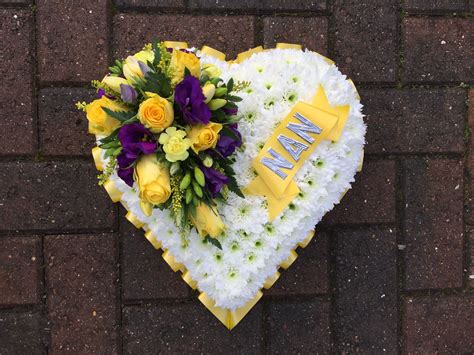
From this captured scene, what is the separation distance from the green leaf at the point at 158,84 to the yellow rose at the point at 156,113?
5cm

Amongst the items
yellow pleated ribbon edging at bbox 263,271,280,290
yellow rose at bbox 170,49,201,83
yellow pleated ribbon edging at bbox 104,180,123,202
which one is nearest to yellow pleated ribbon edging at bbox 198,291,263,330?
yellow pleated ribbon edging at bbox 263,271,280,290

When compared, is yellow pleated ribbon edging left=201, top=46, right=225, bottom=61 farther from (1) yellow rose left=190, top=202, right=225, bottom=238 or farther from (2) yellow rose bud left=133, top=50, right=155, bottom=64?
(1) yellow rose left=190, top=202, right=225, bottom=238

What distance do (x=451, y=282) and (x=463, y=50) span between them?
78cm

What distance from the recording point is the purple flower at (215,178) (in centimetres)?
120

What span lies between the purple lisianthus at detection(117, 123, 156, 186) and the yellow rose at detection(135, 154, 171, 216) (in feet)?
0.08

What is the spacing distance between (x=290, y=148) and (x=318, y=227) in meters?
0.46

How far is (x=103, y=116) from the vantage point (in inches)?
46.1

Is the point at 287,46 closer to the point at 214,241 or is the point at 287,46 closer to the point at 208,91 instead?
the point at 208,91

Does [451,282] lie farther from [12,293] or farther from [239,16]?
[12,293]

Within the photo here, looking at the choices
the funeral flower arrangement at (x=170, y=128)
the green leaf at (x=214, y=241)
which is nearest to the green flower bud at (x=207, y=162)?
the funeral flower arrangement at (x=170, y=128)

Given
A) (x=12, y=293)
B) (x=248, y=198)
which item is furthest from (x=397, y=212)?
(x=12, y=293)

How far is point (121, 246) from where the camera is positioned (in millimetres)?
1683

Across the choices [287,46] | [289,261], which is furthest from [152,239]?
[287,46]

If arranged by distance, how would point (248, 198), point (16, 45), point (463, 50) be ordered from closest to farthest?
point (248, 198), point (16, 45), point (463, 50)
